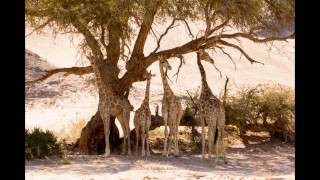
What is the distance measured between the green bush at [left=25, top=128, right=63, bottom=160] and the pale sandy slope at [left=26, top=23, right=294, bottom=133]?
5.72 m

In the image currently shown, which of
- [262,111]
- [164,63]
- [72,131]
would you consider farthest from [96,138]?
[262,111]

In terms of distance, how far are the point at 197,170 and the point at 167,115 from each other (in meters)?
2.59

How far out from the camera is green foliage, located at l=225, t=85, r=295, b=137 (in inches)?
774

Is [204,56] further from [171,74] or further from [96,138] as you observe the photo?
[171,74]

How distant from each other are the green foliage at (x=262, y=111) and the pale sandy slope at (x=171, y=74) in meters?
1.73

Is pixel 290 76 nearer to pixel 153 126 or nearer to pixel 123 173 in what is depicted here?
pixel 153 126

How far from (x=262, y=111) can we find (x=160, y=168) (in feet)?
27.7

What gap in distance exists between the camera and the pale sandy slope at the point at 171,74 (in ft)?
82.5

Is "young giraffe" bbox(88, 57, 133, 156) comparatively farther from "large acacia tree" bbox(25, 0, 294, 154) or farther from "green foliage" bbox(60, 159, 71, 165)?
"green foliage" bbox(60, 159, 71, 165)

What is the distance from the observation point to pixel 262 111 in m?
20.1

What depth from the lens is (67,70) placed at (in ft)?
58.7

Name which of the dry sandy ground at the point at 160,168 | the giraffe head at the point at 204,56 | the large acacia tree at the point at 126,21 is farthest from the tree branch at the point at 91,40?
the dry sandy ground at the point at 160,168

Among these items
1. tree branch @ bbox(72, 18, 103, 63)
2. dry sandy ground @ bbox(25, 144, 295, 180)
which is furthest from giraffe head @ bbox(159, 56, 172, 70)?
dry sandy ground @ bbox(25, 144, 295, 180)
